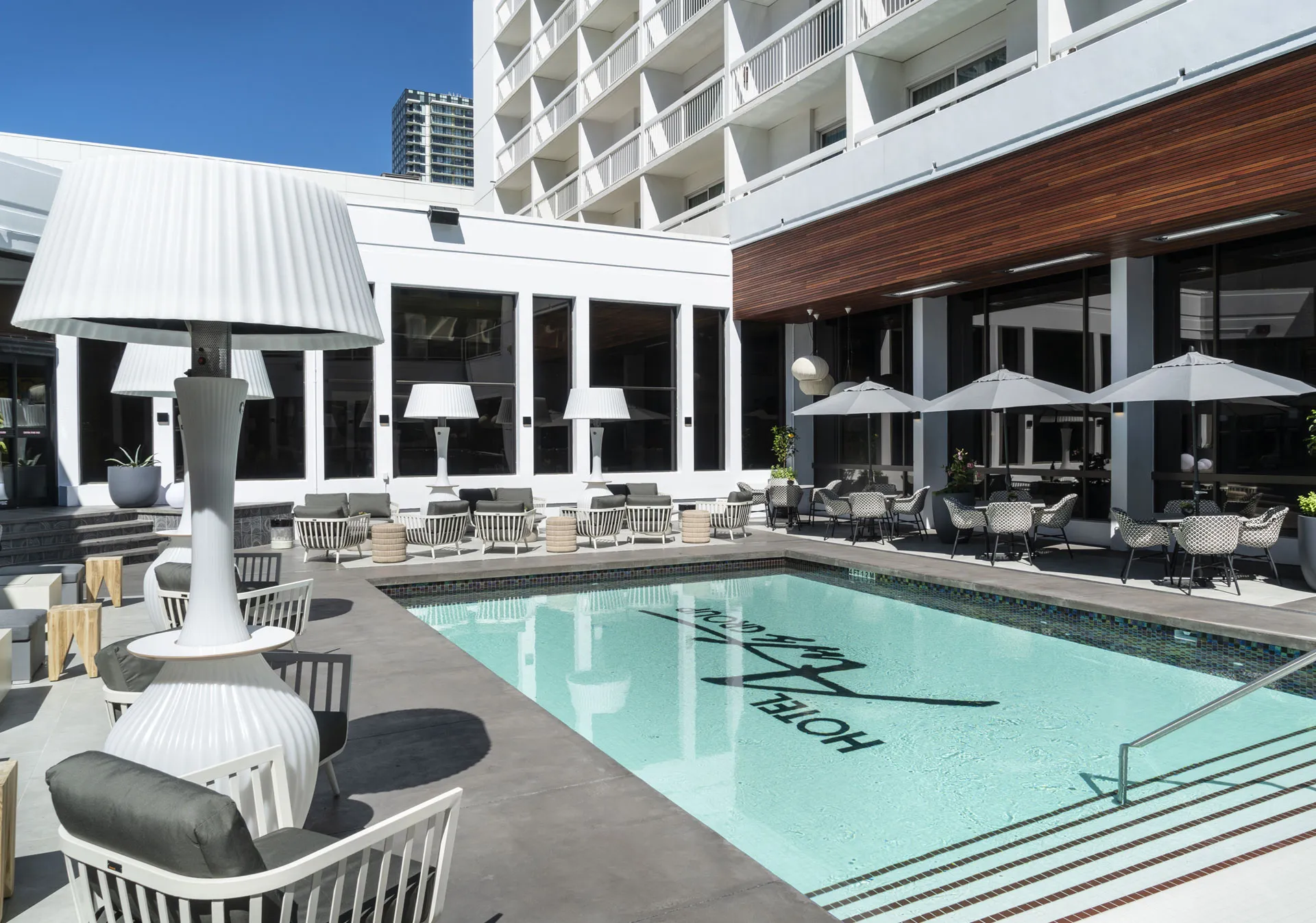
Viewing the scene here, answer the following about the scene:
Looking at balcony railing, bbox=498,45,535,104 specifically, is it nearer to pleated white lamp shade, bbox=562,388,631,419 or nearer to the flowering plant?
pleated white lamp shade, bbox=562,388,631,419

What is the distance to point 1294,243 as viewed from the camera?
1009 cm

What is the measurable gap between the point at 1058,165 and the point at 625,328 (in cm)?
827

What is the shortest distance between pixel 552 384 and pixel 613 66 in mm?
10277

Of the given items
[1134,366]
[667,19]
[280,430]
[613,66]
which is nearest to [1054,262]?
[1134,366]

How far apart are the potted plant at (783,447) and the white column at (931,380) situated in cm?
290

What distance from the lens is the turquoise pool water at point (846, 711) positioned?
441 centimetres

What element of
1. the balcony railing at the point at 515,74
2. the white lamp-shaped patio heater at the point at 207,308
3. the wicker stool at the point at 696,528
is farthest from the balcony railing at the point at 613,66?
the white lamp-shaped patio heater at the point at 207,308

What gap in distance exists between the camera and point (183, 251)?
7.56 ft

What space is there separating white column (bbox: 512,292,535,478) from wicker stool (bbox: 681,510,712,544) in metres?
Answer: 3.56

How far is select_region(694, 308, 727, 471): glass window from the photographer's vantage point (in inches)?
674

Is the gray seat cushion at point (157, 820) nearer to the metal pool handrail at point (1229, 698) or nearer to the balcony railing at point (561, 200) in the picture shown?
the metal pool handrail at point (1229, 698)

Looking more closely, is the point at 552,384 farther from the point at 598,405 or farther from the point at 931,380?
the point at 931,380

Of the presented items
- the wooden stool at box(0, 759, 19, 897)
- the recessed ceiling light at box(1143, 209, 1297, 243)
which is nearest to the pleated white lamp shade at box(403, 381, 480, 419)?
the recessed ceiling light at box(1143, 209, 1297, 243)

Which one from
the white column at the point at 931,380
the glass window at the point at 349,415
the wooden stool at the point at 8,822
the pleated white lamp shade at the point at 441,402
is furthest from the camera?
the white column at the point at 931,380
